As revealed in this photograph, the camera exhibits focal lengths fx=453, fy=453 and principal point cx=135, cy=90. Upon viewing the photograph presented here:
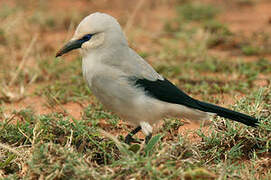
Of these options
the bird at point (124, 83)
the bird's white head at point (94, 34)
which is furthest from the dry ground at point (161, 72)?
the bird's white head at point (94, 34)

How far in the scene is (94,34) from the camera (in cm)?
340

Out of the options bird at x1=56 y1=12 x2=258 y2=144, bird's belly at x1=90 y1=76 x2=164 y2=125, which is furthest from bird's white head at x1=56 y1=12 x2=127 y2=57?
bird's belly at x1=90 y1=76 x2=164 y2=125

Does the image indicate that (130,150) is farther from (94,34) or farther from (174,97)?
(94,34)

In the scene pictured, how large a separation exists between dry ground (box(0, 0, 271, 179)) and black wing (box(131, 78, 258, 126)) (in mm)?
176

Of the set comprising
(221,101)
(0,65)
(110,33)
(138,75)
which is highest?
(110,33)

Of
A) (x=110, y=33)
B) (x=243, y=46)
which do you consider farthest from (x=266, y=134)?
(x=243, y=46)

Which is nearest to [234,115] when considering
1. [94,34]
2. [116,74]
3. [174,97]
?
[174,97]

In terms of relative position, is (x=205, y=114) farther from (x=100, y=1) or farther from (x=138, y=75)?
(x=100, y=1)

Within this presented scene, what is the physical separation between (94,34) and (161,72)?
233cm

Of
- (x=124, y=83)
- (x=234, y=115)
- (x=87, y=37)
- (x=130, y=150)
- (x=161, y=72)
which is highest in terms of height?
(x=87, y=37)

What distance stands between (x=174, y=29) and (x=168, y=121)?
12.3ft

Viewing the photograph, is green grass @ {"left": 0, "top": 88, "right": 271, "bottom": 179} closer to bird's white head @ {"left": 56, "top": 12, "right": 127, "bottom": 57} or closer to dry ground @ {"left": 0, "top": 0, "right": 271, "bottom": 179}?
dry ground @ {"left": 0, "top": 0, "right": 271, "bottom": 179}

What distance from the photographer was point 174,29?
7.46 m

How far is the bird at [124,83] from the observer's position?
3289 mm
